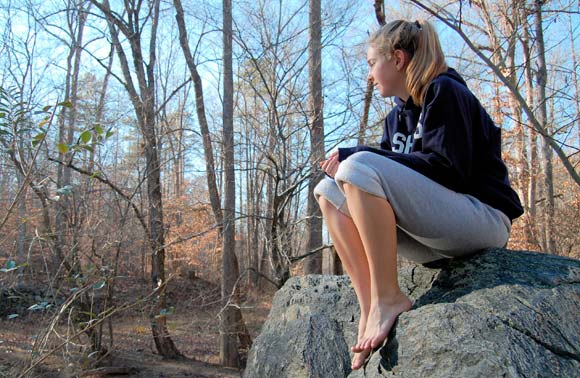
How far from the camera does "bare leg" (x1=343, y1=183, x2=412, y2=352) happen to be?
5.09ft

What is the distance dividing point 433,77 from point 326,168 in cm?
50

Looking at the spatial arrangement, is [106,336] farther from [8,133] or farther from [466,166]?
[466,166]

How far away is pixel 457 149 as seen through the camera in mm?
1604

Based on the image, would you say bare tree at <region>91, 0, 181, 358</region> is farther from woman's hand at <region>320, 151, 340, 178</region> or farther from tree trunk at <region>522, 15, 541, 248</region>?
tree trunk at <region>522, 15, 541, 248</region>

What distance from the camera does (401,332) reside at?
1.52m

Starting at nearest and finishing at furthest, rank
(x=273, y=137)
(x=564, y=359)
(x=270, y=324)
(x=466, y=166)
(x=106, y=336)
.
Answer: (x=564, y=359) < (x=466, y=166) < (x=270, y=324) < (x=273, y=137) < (x=106, y=336)

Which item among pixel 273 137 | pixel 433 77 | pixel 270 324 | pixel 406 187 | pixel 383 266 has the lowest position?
pixel 270 324

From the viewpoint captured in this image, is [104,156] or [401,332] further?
[104,156]

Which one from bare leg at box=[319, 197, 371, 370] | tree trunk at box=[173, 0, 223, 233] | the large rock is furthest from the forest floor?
bare leg at box=[319, 197, 371, 370]

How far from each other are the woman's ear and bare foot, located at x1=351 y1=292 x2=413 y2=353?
848mm

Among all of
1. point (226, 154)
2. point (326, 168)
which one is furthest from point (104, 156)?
point (326, 168)

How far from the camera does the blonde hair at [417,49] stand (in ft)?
5.81

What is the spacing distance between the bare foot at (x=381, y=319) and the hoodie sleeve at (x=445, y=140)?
430 mm

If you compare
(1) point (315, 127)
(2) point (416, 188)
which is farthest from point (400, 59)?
(1) point (315, 127)
